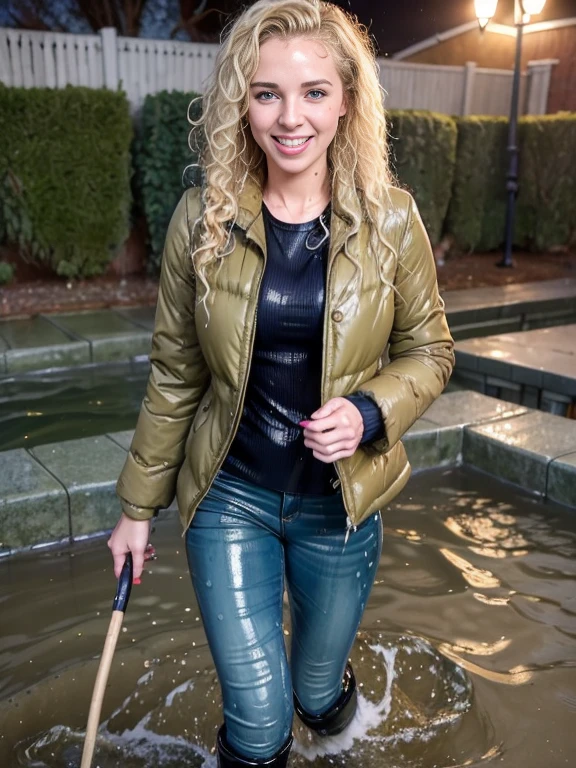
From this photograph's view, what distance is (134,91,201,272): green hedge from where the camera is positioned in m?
9.32

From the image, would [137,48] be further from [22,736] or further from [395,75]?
[22,736]

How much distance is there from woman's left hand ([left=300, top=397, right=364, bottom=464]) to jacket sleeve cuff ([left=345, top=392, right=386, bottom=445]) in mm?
47

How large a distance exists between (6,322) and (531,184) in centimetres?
910

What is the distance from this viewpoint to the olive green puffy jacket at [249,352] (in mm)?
1804

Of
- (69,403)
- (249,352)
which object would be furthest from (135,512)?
(69,403)

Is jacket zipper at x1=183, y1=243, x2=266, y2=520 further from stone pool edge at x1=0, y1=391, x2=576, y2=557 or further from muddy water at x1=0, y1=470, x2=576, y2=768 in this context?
stone pool edge at x1=0, y1=391, x2=576, y2=557

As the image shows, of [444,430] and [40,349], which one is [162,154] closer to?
[40,349]

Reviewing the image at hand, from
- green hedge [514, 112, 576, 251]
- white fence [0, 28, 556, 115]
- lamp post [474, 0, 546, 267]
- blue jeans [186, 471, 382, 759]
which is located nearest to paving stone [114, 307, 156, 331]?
white fence [0, 28, 556, 115]

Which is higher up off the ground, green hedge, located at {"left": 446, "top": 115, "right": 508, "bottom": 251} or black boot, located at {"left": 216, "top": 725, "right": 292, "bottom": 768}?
green hedge, located at {"left": 446, "top": 115, "right": 508, "bottom": 251}

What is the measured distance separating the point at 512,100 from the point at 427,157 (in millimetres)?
1580

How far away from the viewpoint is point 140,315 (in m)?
7.93

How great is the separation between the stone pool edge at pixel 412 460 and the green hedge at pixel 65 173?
17.1 ft

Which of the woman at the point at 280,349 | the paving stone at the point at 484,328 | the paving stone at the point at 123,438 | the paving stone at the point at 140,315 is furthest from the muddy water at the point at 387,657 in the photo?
the paving stone at the point at 484,328

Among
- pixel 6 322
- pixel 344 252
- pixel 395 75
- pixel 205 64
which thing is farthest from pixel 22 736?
pixel 395 75
